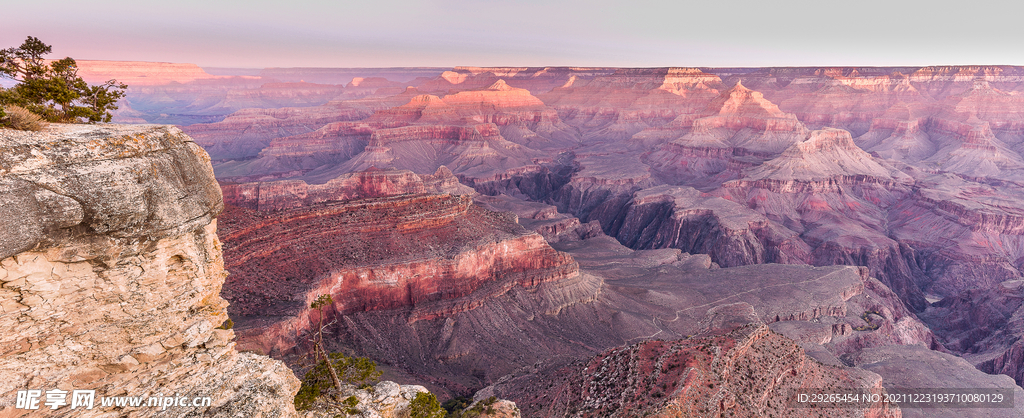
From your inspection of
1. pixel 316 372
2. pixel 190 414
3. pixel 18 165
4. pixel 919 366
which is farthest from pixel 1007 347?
pixel 18 165

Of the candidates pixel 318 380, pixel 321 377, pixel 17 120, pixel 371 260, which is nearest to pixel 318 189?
pixel 371 260

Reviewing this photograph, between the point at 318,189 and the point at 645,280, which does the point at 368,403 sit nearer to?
the point at 645,280

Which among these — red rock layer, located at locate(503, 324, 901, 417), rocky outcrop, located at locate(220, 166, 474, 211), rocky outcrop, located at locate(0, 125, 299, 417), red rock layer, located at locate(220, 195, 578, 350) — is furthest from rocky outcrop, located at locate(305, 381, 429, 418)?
rocky outcrop, located at locate(220, 166, 474, 211)

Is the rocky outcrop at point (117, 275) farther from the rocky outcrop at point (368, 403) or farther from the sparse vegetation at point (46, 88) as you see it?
the sparse vegetation at point (46, 88)

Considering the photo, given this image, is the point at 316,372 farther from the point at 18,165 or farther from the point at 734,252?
the point at 734,252

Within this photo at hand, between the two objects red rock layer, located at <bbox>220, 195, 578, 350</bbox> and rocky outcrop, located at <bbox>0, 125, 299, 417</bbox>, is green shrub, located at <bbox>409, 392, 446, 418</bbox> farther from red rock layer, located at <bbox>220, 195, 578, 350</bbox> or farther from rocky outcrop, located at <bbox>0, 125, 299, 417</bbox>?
red rock layer, located at <bbox>220, 195, 578, 350</bbox>

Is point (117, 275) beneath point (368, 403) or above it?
above
